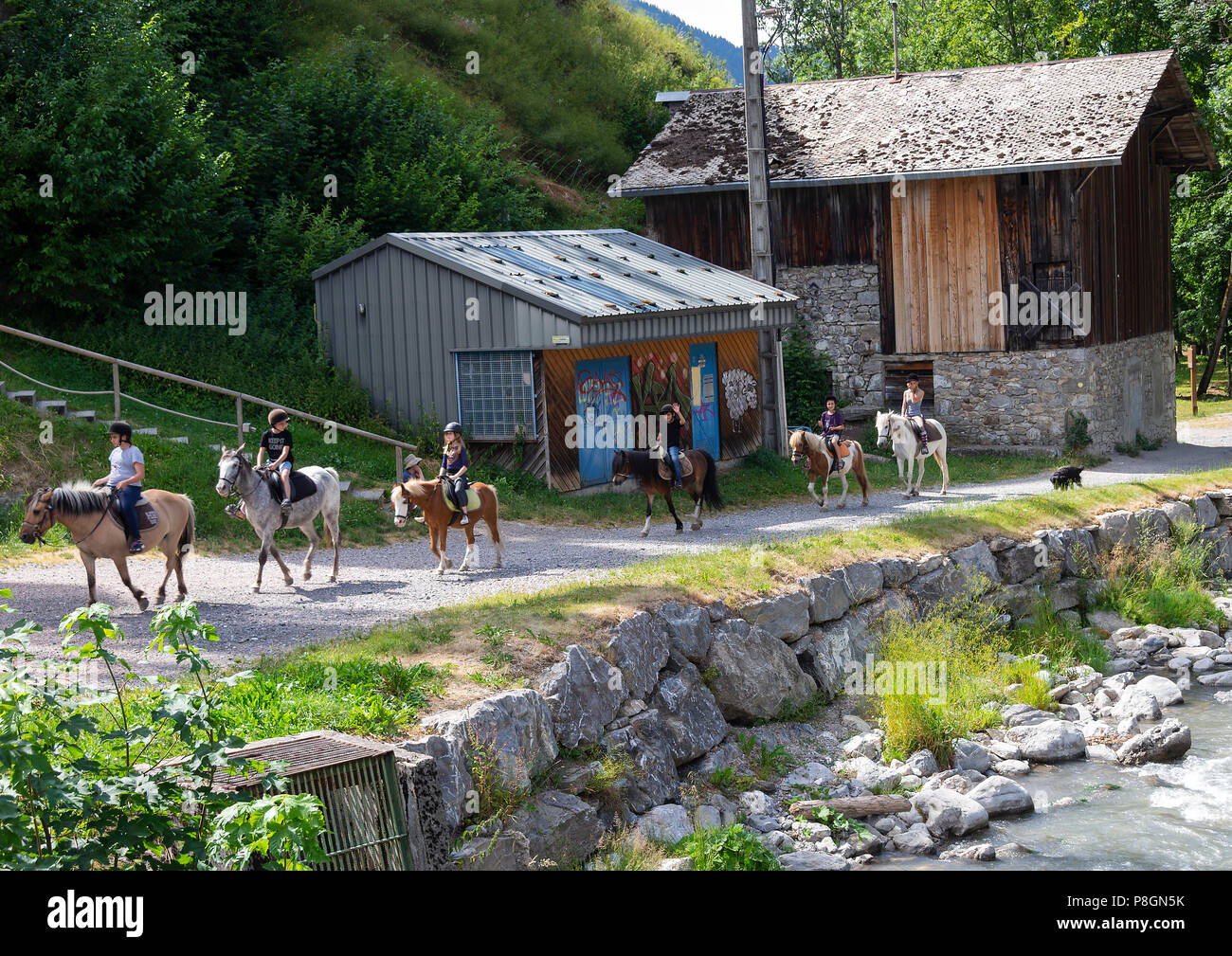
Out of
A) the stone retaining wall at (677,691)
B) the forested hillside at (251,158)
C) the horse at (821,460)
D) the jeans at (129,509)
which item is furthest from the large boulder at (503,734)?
the forested hillside at (251,158)

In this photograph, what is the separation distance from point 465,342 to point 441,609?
33.7 ft

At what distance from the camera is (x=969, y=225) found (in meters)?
30.7

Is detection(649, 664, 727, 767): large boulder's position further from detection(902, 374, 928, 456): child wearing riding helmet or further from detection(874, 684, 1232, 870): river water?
detection(902, 374, 928, 456): child wearing riding helmet

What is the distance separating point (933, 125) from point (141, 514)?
77.7ft

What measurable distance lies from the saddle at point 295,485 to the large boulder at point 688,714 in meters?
5.88

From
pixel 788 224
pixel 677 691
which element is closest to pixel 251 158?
pixel 788 224

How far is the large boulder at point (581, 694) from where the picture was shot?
11.3 m

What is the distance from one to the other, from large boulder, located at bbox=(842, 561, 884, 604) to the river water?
3.04 m

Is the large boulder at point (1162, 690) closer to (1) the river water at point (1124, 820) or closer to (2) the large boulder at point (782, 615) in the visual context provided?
(1) the river water at point (1124, 820)

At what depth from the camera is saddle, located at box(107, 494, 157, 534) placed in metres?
14.4

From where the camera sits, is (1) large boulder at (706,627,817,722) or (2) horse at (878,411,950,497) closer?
(1) large boulder at (706,627,817,722)

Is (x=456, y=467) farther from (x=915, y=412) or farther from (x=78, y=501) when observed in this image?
(x=915, y=412)

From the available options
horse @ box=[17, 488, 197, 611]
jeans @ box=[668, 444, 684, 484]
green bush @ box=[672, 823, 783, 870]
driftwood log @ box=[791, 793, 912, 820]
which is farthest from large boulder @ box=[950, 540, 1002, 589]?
horse @ box=[17, 488, 197, 611]
